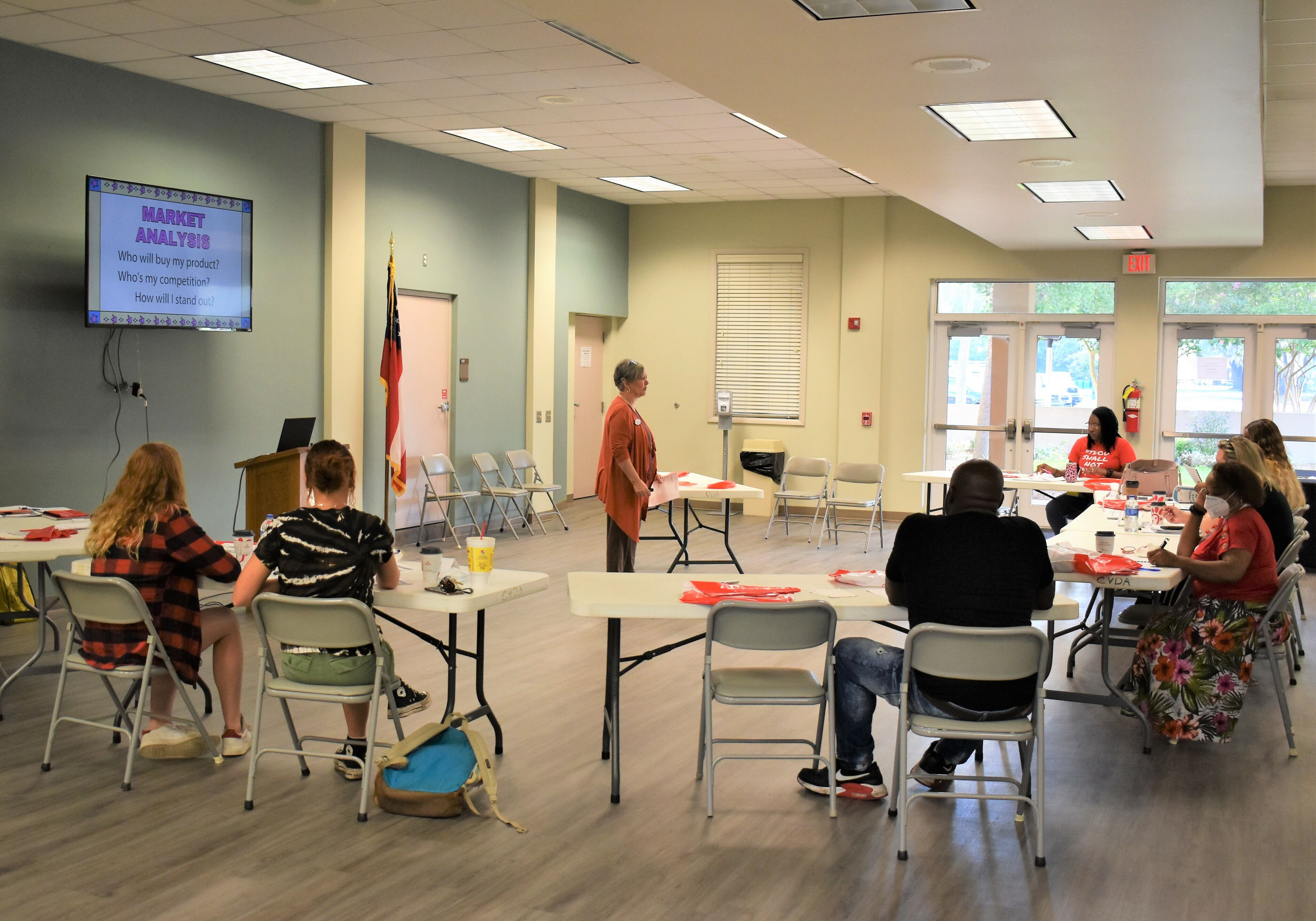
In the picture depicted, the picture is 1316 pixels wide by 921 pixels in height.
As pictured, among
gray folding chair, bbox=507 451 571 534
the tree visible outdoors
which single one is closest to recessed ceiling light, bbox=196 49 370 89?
gray folding chair, bbox=507 451 571 534

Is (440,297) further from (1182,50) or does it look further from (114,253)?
(1182,50)

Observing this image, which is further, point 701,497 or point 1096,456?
point 1096,456

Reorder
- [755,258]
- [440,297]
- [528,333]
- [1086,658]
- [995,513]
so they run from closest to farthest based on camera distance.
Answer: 1. [995,513]
2. [1086,658]
3. [440,297]
4. [528,333]
5. [755,258]

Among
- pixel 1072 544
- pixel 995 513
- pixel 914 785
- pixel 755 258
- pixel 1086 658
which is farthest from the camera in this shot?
pixel 755 258

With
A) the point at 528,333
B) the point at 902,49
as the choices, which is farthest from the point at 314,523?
the point at 528,333

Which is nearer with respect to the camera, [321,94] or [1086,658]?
[1086,658]

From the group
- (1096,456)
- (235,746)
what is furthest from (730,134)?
(235,746)

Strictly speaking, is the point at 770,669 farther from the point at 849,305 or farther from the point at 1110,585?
the point at 849,305

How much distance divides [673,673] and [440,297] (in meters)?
5.54

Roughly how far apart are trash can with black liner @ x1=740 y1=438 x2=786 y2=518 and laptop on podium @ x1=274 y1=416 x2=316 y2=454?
5615 millimetres

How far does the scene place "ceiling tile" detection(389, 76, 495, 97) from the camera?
293 inches

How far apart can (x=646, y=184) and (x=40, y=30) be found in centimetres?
621

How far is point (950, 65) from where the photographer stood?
463 centimetres

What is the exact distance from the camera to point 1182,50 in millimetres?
4344
